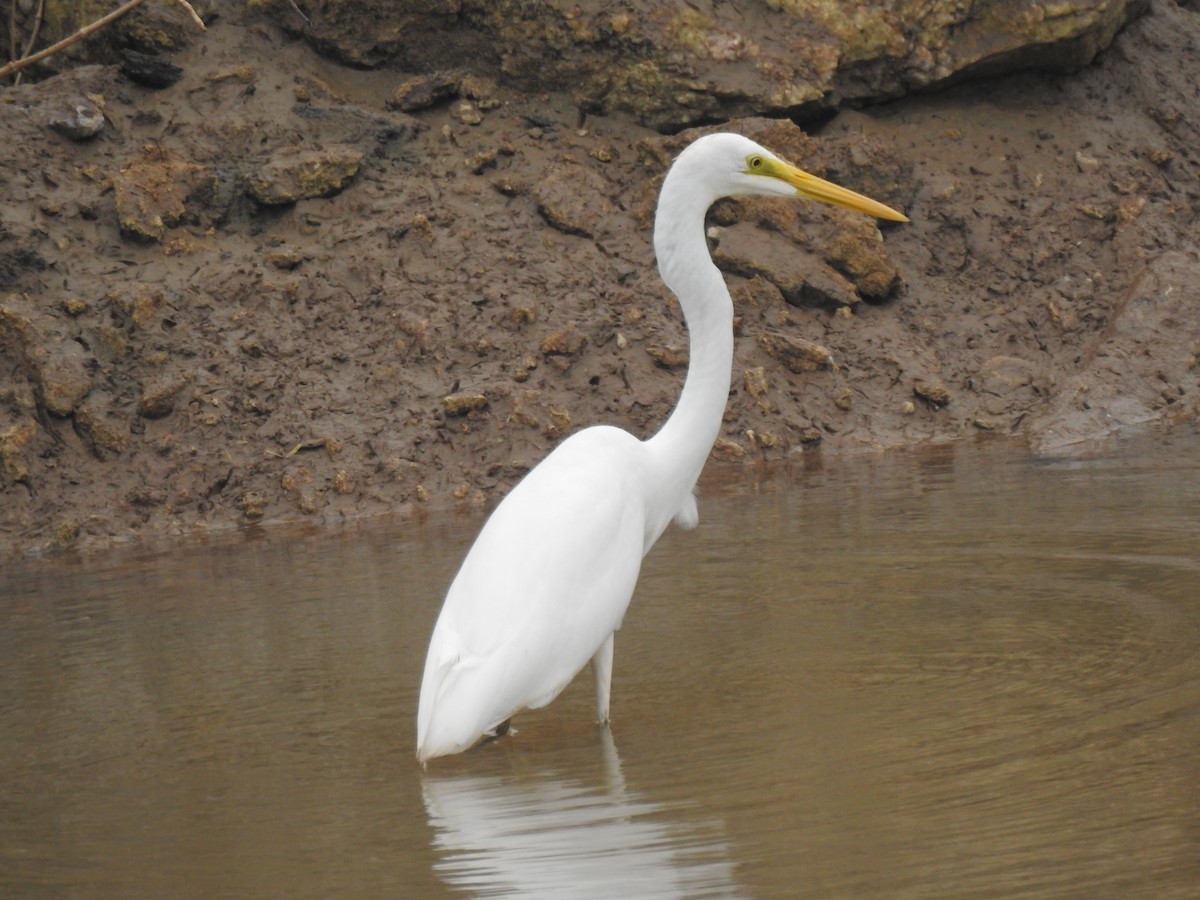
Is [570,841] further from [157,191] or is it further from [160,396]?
[157,191]

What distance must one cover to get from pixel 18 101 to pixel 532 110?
2.87 meters

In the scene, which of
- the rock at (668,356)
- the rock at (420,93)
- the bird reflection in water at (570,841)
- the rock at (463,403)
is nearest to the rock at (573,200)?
the rock at (420,93)

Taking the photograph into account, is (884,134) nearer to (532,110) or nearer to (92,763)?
(532,110)

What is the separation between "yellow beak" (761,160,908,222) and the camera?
505cm

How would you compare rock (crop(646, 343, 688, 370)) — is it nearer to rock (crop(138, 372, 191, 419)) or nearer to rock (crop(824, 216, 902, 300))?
rock (crop(824, 216, 902, 300))

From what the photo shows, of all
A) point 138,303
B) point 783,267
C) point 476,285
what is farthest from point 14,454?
point 783,267

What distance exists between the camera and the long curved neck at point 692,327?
4.87 m

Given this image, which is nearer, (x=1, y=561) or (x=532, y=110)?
(x=1, y=561)

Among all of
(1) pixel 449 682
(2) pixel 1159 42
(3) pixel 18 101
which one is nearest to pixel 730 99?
(2) pixel 1159 42

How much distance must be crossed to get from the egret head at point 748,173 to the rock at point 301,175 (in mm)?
4205

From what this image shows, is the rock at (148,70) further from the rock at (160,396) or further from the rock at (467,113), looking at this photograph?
the rock at (160,396)

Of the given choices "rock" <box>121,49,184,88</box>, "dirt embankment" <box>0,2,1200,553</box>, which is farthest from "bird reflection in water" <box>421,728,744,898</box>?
"rock" <box>121,49,184,88</box>

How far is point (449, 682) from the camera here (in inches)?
155

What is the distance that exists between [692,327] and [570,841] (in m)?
1.98
